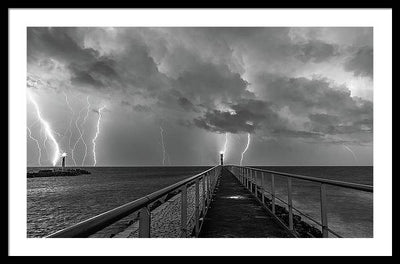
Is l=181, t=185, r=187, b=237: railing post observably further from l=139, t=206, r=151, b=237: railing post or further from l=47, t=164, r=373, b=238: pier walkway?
l=139, t=206, r=151, b=237: railing post

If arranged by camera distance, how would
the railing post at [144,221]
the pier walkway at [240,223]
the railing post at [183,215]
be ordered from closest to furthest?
the railing post at [144,221], the railing post at [183,215], the pier walkway at [240,223]

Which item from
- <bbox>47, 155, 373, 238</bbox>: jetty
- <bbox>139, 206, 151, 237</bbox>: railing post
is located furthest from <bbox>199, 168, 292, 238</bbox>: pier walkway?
<bbox>139, 206, 151, 237</bbox>: railing post

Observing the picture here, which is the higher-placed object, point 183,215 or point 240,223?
point 183,215

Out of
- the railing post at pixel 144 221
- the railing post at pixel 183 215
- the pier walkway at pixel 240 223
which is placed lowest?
the pier walkway at pixel 240 223

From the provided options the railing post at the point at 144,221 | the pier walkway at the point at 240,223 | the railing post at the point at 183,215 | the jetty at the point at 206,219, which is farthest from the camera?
the pier walkway at the point at 240,223

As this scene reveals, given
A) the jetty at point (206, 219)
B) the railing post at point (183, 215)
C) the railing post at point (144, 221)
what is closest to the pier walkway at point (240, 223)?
the jetty at point (206, 219)

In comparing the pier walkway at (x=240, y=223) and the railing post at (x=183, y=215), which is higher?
the railing post at (x=183, y=215)

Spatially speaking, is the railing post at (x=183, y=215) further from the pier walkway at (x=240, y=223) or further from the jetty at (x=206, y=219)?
the pier walkway at (x=240, y=223)

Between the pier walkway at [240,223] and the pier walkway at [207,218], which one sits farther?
the pier walkway at [240,223]

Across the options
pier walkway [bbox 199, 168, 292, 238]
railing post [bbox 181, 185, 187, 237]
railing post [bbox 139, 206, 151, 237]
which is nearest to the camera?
railing post [bbox 139, 206, 151, 237]

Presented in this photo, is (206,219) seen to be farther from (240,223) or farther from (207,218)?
(240,223)

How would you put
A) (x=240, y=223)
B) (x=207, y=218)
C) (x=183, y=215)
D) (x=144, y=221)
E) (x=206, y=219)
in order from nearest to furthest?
(x=144, y=221) < (x=183, y=215) < (x=240, y=223) < (x=206, y=219) < (x=207, y=218)

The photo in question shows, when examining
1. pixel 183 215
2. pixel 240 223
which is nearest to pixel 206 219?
pixel 240 223
